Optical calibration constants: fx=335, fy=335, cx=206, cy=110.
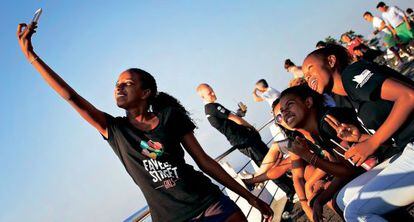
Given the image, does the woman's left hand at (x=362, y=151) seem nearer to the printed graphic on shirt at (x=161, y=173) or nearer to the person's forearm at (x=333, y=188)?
the person's forearm at (x=333, y=188)

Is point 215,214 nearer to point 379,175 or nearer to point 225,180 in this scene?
point 225,180

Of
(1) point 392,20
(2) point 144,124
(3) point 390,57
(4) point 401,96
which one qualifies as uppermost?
(2) point 144,124

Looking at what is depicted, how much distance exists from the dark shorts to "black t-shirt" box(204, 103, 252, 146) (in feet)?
12.4

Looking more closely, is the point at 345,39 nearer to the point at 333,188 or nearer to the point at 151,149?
the point at 333,188

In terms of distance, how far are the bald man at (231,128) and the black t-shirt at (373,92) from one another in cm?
381

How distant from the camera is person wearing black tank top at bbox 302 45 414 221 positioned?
6.32ft

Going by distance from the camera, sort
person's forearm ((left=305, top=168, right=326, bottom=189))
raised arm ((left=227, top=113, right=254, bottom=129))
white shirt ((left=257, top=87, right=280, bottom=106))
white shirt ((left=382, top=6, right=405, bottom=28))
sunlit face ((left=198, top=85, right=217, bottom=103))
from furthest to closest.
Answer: white shirt ((left=382, top=6, right=405, bottom=28)) → white shirt ((left=257, top=87, right=280, bottom=106)) → sunlit face ((left=198, top=85, right=217, bottom=103)) → raised arm ((left=227, top=113, right=254, bottom=129)) → person's forearm ((left=305, top=168, right=326, bottom=189))

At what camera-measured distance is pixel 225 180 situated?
8.04 ft

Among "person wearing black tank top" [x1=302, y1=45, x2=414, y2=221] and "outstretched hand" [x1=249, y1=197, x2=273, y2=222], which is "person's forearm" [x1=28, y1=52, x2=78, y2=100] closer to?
"outstretched hand" [x1=249, y1=197, x2=273, y2=222]

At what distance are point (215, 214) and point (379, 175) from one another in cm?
107

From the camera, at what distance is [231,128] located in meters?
6.08

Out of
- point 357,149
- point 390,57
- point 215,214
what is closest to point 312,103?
point 357,149

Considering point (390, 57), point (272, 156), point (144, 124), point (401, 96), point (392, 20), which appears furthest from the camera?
point (390, 57)

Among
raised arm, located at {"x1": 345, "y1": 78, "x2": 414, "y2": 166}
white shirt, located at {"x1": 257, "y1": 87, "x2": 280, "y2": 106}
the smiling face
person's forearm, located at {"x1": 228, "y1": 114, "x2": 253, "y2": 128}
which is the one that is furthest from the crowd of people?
the smiling face
